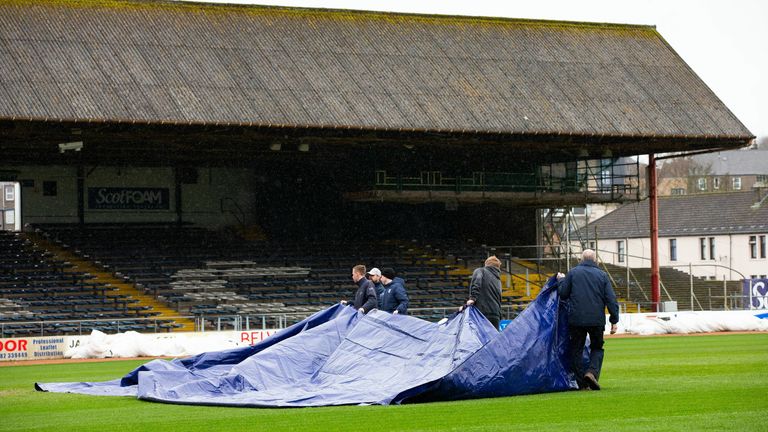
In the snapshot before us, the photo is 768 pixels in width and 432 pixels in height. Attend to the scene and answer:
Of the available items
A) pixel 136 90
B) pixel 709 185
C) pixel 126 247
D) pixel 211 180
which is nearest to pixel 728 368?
pixel 136 90

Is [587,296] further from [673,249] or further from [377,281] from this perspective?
[673,249]

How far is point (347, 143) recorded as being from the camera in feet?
135

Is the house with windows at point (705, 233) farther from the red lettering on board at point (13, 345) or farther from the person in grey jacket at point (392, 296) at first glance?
the person in grey jacket at point (392, 296)

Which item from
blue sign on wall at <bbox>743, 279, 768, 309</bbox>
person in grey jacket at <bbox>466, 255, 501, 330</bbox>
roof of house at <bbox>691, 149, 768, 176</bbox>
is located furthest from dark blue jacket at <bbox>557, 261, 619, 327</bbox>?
roof of house at <bbox>691, 149, 768, 176</bbox>

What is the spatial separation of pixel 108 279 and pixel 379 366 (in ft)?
75.8

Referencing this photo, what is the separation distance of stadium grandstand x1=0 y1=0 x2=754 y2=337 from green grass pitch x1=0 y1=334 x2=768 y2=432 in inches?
649

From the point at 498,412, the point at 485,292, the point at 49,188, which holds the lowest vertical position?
the point at 498,412

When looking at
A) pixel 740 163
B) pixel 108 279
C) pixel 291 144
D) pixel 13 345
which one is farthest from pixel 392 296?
pixel 740 163

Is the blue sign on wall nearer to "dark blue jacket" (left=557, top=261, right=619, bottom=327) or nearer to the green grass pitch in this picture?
the green grass pitch

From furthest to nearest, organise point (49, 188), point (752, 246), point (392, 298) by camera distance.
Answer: point (752, 246) < point (49, 188) < point (392, 298)

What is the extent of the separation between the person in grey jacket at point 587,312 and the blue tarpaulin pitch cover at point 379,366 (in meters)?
0.21

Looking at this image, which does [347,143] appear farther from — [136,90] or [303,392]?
[303,392]

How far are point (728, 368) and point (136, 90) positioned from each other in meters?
22.0

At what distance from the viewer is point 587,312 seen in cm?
1567
